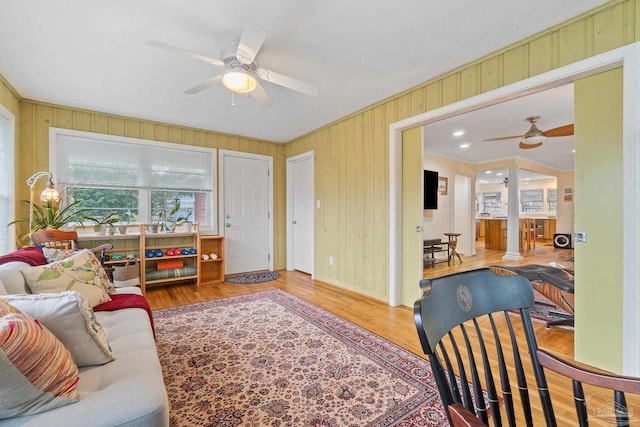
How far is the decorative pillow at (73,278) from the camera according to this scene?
169 cm

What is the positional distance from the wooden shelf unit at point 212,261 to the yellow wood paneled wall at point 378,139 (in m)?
1.52

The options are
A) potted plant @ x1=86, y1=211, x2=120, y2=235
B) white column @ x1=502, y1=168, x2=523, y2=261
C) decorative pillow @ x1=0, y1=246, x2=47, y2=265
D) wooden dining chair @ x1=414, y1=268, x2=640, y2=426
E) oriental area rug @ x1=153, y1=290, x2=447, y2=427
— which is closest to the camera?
wooden dining chair @ x1=414, y1=268, x2=640, y2=426

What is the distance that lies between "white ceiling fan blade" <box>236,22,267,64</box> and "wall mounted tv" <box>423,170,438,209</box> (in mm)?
4547

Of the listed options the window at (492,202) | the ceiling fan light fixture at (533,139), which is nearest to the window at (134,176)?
the ceiling fan light fixture at (533,139)

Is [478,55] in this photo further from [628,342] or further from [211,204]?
[211,204]

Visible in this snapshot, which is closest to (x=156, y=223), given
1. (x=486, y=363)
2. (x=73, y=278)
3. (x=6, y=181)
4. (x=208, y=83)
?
(x=6, y=181)

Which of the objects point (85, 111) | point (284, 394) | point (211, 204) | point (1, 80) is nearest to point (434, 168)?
point (211, 204)

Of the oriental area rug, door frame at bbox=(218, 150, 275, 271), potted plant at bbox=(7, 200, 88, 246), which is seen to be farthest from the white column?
potted plant at bbox=(7, 200, 88, 246)

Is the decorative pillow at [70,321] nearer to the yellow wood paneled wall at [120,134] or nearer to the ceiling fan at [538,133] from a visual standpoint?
the yellow wood paneled wall at [120,134]

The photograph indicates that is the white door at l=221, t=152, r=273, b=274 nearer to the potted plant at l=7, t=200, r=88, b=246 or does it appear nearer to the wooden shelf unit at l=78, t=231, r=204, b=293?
the wooden shelf unit at l=78, t=231, r=204, b=293

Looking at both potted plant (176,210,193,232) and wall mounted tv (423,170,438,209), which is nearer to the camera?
potted plant (176,210,193,232)

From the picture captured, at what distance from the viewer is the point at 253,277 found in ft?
15.5

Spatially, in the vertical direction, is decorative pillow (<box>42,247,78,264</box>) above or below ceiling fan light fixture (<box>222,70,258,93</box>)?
below

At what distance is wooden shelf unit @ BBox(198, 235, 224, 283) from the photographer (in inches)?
177
